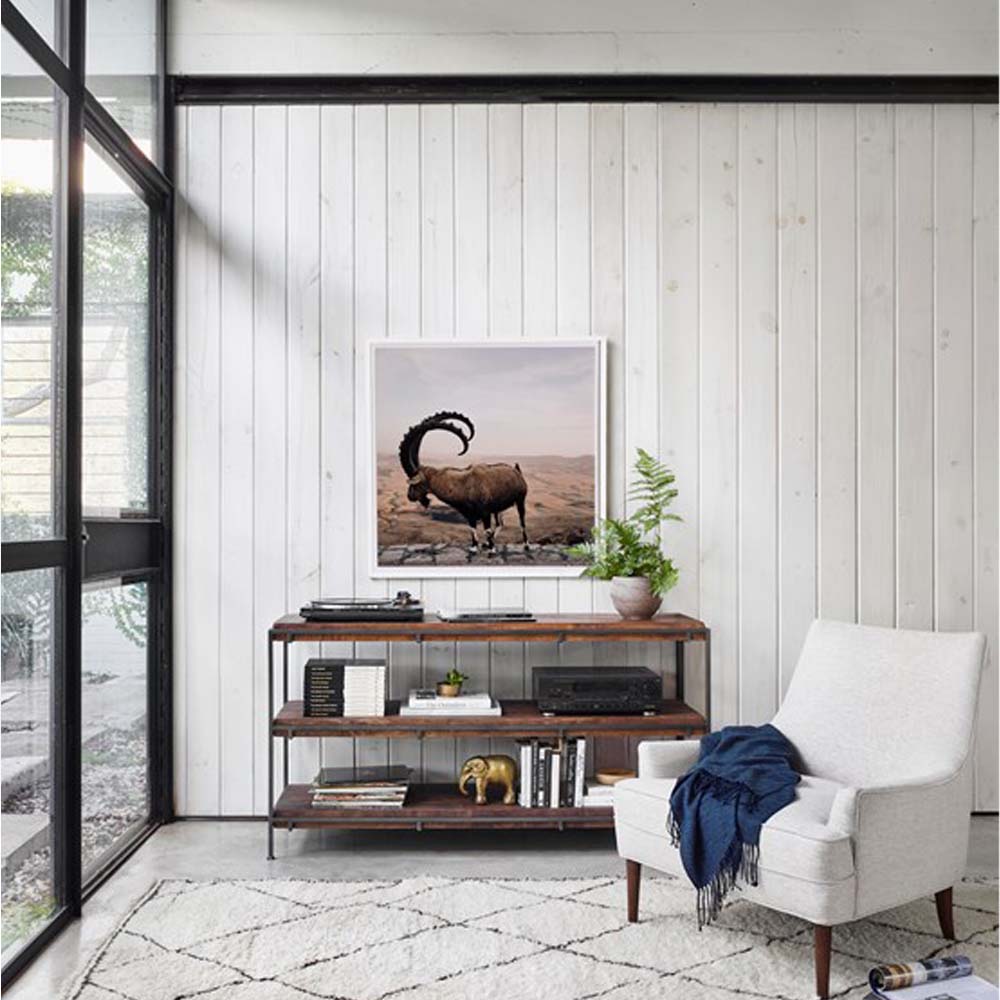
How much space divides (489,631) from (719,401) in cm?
128

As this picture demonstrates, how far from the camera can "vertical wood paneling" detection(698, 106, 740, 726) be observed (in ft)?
13.6

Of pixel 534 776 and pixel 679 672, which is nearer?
pixel 534 776

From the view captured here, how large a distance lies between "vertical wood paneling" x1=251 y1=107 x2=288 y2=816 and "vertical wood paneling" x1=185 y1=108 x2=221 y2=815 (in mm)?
150

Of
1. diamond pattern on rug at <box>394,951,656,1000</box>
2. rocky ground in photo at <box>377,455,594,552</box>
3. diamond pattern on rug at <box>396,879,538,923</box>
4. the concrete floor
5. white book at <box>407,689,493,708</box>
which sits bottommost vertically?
the concrete floor

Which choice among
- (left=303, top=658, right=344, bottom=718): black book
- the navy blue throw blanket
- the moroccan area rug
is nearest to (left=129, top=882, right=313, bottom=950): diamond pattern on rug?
the moroccan area rug

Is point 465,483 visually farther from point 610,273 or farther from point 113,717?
point 113,717

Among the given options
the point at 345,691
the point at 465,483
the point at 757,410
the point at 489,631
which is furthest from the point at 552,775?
the point at 757,410

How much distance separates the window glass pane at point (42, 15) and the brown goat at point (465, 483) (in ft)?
5.76

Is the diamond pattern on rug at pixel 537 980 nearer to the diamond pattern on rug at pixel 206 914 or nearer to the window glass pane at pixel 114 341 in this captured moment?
the diamond pattern on rug at pixel 206 914

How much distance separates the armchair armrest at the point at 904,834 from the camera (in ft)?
8.65

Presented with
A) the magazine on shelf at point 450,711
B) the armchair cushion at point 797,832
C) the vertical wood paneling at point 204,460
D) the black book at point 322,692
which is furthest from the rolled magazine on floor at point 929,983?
the vertical wood paneling at point 204,460

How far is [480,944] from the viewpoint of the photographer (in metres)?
2.89

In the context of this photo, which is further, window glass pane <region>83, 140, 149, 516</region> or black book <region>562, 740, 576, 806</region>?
black book <region>562, 740, 576, 806</region>

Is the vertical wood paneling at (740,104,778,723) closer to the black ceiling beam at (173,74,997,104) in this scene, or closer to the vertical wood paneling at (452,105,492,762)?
the black ceiling beam at (173,74,997,104)
